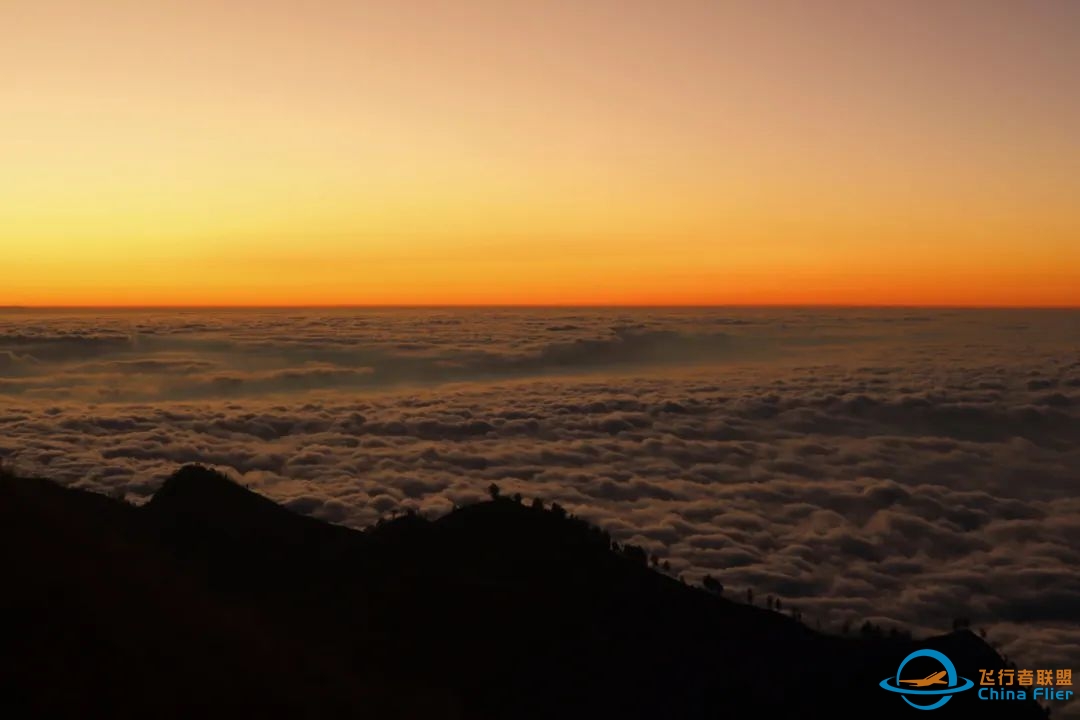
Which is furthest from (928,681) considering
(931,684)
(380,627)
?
(380,627)

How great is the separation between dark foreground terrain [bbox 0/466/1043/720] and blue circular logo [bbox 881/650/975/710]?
17cm

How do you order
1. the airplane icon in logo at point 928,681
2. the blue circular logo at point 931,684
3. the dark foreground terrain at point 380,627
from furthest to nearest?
1. the airplane icon in logo at point 928,681
2. the blue circular logo at point 931,684
3. the dark foreground terrain at point 380,627

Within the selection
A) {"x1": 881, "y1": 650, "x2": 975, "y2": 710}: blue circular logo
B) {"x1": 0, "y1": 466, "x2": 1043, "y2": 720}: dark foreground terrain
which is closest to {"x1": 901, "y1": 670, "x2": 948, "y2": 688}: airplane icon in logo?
{"x1": 881, "y1": 650, "x2": 975, "y2": 710}: blue circular logo

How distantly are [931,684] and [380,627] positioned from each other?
9.57 metres

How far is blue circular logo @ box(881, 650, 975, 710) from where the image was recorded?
576 inches

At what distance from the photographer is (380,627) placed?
16.0 meters

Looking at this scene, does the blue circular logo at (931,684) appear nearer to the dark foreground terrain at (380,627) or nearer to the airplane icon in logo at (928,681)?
the airplane icon in logo at (928,681)

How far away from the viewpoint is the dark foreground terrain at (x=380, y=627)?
10.1 meters

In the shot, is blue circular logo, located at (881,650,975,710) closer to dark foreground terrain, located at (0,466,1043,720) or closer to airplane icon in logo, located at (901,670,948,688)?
airplane icon in logo, located at (901,670,948,688)

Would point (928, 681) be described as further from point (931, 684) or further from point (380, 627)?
point (380, 627)

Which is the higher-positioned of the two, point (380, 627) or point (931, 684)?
point (380, 627)

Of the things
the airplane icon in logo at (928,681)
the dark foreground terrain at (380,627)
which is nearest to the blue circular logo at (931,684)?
the airplane icon in logo at (928,681)

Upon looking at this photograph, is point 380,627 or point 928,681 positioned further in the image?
point 380,627

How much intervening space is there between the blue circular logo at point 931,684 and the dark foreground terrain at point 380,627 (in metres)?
0.17
